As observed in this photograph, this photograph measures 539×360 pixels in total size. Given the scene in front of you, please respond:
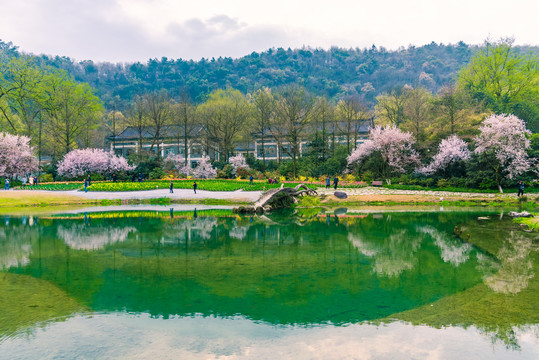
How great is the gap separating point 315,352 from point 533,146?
1616 inches

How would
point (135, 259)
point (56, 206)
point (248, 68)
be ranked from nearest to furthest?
point (135, 259) < point (56, 206) < point (248, 68)

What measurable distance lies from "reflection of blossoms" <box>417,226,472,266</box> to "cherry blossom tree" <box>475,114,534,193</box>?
2285 centimetres

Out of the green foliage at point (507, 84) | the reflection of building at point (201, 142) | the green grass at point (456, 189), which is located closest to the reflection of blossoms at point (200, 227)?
the green grass at point (456, 189)

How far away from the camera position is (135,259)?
14.0 metres

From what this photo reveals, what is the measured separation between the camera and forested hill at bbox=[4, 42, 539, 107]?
6116 inches

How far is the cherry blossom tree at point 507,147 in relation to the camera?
36847mm

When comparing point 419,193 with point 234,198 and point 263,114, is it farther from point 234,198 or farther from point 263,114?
point 263,114

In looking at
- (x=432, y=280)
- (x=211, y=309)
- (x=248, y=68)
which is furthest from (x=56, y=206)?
(x=248, y=68)

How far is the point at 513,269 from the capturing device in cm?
1192

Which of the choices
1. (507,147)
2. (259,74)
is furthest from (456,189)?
(259,74)

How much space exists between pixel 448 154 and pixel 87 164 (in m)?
45.0

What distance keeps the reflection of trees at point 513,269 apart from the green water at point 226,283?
0.75 ft

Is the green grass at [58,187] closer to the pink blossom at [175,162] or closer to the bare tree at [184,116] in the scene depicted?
the pink blossom at [175,162]

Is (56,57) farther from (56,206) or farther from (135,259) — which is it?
(135,259)
